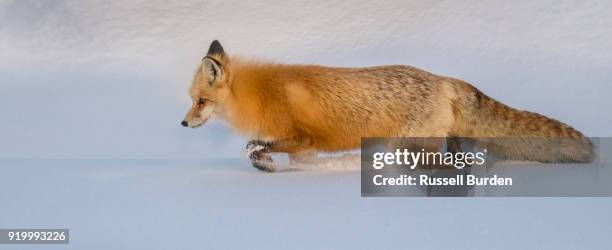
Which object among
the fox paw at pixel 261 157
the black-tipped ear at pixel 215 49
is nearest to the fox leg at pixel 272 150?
the fox paw at pixel 261 157

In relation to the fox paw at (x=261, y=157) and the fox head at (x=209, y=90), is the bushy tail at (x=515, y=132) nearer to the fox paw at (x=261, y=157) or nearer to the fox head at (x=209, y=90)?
the fox paw at (x=261, y=157)

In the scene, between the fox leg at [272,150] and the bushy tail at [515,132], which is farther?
the fox leg at [272,150]

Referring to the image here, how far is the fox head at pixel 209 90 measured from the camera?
21.2 ft

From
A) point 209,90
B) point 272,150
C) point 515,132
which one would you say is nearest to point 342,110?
point 272,150

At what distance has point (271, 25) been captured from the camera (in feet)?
30.6

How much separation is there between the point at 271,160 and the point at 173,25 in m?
3.45

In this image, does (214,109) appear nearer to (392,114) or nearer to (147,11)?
(392,114)

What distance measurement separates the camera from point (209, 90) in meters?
6.50

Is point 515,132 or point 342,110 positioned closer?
point 515,132

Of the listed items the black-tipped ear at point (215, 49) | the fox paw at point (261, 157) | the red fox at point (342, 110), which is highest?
the black-tipped ear at point (215, 49)

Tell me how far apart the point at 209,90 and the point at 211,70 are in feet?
0.53

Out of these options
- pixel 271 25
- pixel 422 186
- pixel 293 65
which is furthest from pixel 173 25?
pixel 422 186

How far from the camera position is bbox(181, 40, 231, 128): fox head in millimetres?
6461

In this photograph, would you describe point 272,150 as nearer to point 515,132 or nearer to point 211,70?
point 211,70
